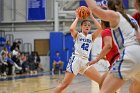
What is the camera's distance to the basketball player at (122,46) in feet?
13.4

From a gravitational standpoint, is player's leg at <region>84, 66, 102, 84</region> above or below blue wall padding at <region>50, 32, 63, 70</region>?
above

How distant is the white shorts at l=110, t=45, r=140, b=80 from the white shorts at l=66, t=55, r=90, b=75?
8.68 feet

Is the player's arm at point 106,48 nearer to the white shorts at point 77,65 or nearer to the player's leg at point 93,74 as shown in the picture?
the player's leg at point 93,74

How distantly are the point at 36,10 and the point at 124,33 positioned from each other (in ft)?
71.1

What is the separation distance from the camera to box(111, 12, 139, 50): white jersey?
417 cm

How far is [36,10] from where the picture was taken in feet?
83.7

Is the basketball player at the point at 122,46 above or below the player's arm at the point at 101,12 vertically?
below

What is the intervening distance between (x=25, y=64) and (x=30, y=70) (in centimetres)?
72

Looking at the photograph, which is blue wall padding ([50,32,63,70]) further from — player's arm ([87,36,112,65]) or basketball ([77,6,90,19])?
player's arm ([87,36,112,65])

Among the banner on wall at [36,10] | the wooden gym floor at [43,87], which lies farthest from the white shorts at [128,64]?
the banner on wall at [36,10]

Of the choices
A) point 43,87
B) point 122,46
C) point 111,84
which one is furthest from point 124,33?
point 43,87

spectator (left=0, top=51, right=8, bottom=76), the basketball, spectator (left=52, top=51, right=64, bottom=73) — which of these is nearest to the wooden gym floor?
the basketball

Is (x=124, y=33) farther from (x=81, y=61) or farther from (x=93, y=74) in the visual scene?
(x=81, y=61)

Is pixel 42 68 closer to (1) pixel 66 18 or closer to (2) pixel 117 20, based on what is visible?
(1) pixel 66 18
